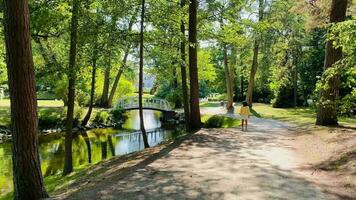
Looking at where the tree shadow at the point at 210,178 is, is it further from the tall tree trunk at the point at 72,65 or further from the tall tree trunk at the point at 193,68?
the tall tree trunk at the point at 193,68

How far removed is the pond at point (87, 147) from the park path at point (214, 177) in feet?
18.8

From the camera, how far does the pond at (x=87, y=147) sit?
16.9 meters

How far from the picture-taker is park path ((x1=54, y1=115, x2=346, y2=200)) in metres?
7.63

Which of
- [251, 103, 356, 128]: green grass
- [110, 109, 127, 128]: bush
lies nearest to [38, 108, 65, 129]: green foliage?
[110, 109, 127, 128]: bush

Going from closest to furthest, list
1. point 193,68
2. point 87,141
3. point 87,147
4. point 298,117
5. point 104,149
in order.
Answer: point 193,68, point 104,149, point 87,147, point 298,117, point 87,141

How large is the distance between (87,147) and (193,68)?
813 centimetres

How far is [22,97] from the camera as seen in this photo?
24.9ft

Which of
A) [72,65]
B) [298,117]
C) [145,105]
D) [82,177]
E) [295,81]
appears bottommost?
[82,177]

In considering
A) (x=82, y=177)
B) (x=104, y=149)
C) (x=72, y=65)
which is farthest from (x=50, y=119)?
(x=82, y=177)

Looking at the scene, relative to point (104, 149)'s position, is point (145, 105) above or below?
above

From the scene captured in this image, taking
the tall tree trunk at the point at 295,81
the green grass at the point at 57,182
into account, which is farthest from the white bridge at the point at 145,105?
the green grass at the point at 57,182

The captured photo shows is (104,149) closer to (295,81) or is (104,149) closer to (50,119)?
(50,119)

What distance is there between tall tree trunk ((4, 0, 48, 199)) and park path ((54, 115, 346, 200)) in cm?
86

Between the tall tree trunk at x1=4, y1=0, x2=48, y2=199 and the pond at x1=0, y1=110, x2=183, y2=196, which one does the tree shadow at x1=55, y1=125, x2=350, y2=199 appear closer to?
the tall tree trunk at x1=4, y1=0, x2=48, y2=199
